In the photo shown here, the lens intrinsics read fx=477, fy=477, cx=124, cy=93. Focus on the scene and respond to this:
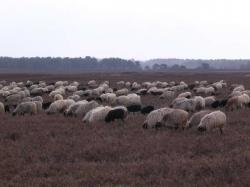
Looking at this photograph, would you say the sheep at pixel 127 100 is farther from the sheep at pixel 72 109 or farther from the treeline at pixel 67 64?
the treeline at pixel 67 64

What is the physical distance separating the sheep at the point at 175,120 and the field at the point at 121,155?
48 cm

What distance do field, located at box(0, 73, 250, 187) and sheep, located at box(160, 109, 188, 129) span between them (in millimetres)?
484

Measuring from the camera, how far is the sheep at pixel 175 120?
15.9m

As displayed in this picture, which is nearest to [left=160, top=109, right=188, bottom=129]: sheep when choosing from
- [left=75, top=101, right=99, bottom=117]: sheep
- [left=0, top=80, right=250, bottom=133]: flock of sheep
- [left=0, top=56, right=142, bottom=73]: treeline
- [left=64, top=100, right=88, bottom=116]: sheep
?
[left=0, top=80, right=250, bottom=133]: flock of sheep

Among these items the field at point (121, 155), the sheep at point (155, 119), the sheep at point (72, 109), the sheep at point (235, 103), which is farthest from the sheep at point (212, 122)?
the sheep at point (72, 109)

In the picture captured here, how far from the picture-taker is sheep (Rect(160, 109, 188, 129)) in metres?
15.9

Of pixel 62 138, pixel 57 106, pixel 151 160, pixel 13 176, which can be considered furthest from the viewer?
pixel 57 106

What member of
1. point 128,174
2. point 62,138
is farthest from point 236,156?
point 62,138

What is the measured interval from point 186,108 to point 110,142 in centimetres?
810

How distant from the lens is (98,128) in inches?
648

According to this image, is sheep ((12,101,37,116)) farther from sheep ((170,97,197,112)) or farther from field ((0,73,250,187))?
sheep ((170,97,197,112))

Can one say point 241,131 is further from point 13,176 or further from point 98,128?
point 13,176

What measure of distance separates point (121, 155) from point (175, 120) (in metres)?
4.36

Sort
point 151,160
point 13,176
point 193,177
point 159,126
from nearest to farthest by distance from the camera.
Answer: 1. point 193,177
2. point 13,176
3. point 151,160
4. point 159,126
